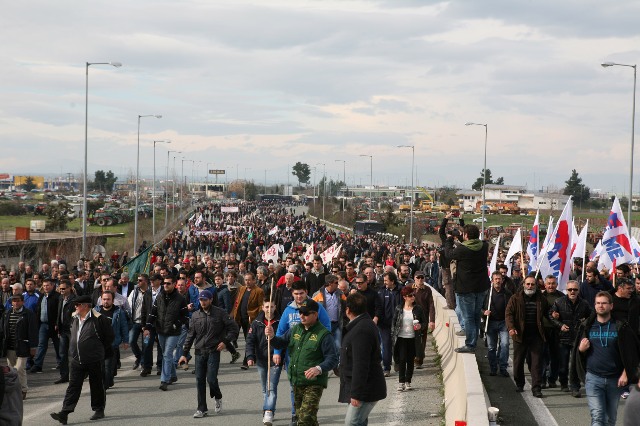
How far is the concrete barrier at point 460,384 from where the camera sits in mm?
8188

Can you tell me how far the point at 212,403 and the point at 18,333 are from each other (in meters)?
3.12

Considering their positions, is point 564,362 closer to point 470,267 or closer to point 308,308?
point 470,267

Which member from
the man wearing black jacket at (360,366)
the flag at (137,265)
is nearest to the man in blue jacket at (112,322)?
the man wearing black jacket at (360,366)

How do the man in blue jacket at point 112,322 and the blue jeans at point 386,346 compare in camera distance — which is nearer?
the man in blue jacket at point 112,322

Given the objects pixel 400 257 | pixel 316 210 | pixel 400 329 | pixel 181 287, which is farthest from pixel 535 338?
pixel 316 210

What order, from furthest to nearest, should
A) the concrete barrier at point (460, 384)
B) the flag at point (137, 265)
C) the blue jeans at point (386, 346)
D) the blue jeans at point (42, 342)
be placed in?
the flag at point (137, 265)
the blue jeans at point (42, 342)
the blue jeans at point (386, 346)
the concrete barrier at point (460, 384)

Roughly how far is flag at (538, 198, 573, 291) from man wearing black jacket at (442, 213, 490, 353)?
3.93 meters

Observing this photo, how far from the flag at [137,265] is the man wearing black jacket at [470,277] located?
1381 cm

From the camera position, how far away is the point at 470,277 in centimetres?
1198

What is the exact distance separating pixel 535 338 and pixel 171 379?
17.2ft

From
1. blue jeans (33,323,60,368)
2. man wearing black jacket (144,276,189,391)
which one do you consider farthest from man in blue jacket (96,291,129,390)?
blue jeans (33,323,60,368)

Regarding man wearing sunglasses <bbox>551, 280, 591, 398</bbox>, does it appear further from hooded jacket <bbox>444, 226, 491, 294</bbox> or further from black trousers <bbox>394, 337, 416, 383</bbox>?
black trousers <bbox>394, 337, 416, 383</bbox>

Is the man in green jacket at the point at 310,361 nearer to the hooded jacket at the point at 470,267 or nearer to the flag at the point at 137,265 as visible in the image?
the hooded jacket at the point at 470,267

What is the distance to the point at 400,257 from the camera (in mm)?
30297
